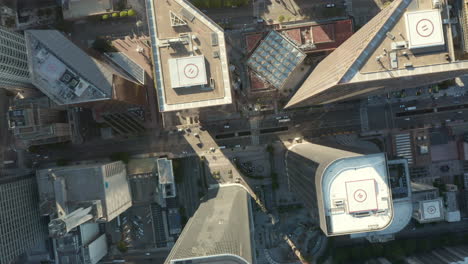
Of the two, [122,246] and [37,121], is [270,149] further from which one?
[37,121]

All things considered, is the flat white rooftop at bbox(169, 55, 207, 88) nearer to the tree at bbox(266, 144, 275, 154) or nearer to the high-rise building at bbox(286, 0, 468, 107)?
the high-rise building at bbox(286, 0, 468, 107)

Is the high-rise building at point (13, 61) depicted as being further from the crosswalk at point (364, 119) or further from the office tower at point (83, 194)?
the crosswalk at point (364, 119)

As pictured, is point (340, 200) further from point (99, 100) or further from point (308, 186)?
point (99, 100)

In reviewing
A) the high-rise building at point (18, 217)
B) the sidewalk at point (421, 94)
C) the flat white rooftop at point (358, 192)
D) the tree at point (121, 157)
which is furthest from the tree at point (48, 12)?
the sidewalk at point (421, 94)

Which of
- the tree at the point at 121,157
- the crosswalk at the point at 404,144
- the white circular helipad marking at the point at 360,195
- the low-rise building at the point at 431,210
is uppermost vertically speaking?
the tree at the point at 121,157

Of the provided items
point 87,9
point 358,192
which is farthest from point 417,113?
point 87,9

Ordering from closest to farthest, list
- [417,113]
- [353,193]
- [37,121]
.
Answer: [353,193]
[37,121]
[417,113]

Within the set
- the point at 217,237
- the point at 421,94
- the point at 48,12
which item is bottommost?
the point at 217,237
